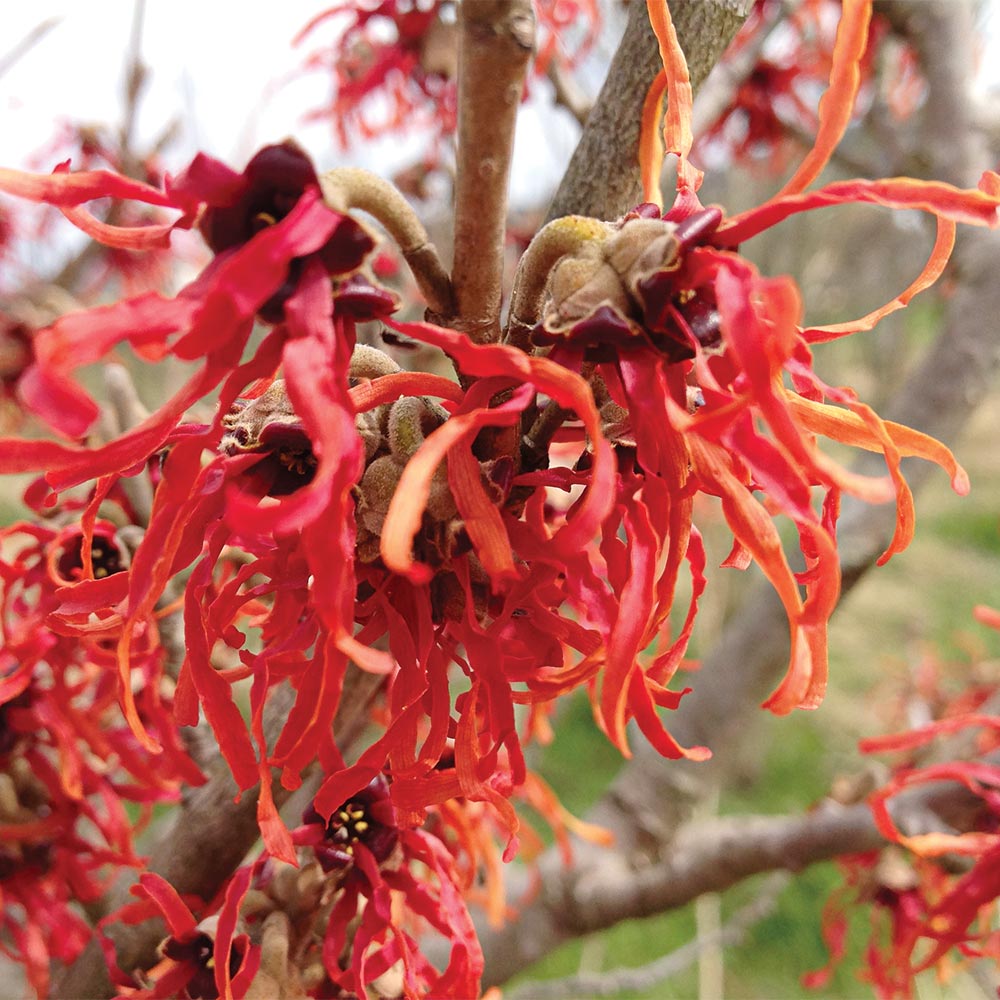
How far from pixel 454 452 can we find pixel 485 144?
0.17 m

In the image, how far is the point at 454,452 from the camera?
36 cm

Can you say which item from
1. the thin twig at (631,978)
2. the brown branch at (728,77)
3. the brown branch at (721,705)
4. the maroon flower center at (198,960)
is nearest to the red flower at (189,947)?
the maroon flower center at (198,960)

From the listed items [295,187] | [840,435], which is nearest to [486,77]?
[295,187]

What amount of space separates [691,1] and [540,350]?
26 cm

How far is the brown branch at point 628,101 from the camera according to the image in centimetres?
50

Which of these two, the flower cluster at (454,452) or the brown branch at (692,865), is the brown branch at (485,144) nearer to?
the flower cluster at (454,452)

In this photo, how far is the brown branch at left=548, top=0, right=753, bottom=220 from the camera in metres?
0.50

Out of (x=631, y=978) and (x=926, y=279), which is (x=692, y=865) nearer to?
(x=631, y=978)

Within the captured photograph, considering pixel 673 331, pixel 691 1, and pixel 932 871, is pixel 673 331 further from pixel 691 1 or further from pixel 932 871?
pixel 932 871

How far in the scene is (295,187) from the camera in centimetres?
34

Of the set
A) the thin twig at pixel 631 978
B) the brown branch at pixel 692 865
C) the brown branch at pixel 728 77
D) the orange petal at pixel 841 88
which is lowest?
the thin twig at pixel 631 978

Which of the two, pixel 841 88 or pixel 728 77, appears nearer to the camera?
pixel 841 88

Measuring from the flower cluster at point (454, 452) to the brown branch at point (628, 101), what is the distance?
0.04 m

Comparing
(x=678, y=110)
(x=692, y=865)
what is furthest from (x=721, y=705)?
(x=678, y=110)
